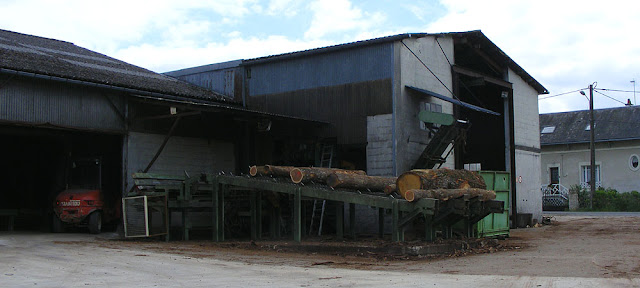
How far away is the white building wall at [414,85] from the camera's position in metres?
21.1

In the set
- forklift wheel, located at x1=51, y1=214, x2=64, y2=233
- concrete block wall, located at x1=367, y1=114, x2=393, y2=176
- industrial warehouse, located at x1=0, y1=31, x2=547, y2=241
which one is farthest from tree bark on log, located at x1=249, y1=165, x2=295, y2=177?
forklift wheel, located at x1=51, y1=214, x2=64, y2=233

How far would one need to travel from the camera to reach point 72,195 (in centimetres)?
1895

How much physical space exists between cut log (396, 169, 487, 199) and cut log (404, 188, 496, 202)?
1.58 ft

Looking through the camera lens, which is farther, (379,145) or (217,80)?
(217,80)

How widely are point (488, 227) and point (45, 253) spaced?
11.2 meters

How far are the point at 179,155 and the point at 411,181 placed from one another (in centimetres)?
914

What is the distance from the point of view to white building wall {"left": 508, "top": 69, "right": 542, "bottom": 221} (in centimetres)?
2773

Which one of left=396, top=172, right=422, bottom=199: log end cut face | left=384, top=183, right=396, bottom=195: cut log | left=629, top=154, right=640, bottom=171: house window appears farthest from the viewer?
left=629, top=154, right=640, bottom=171: house window

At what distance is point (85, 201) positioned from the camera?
1886 cm

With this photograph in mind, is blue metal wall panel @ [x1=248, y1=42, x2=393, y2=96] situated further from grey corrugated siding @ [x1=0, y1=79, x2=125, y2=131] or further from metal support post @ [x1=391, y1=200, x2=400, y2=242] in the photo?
metal support post @ [x1=391, y1=200, x2=400, y2=242]

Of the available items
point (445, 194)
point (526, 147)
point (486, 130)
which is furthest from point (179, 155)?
point (526, 147)

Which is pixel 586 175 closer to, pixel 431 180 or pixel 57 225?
pixel 431 180

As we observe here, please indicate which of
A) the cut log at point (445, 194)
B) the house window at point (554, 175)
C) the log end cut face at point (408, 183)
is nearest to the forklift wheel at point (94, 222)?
the log end cut face at point (408, 183)

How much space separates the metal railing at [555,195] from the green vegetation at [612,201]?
1.85m
